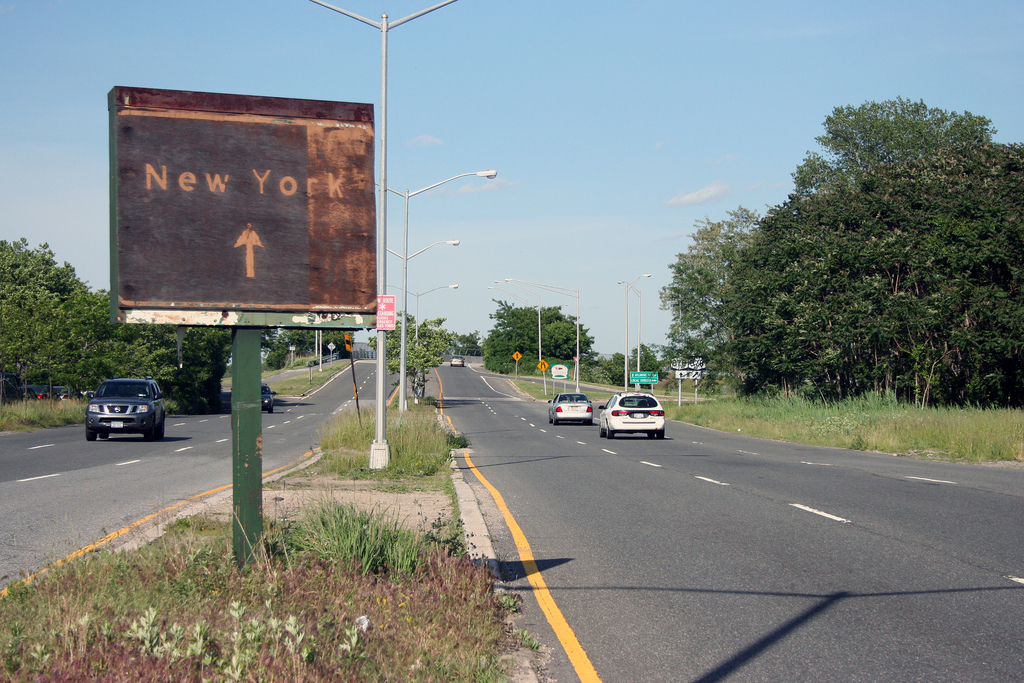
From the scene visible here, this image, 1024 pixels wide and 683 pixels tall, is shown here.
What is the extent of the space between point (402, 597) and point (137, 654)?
5.57 ft

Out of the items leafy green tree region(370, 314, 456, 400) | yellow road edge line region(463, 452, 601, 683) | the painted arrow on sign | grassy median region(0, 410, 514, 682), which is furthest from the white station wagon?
leafy green tree region(370, 314, 456, 400)

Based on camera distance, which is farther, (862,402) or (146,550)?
(862,402)

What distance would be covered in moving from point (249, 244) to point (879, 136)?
69735 millimetres

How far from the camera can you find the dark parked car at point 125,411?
2600cm

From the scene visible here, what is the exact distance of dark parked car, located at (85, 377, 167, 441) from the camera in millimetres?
26000

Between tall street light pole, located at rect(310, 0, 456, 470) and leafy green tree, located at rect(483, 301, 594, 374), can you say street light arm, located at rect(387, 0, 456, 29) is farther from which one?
leafy green tree, located at rect(483, 301, 594, 374)

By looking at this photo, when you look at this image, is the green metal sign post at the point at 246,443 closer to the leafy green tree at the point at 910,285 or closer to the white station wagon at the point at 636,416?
the white station wagon at the point at 636,416

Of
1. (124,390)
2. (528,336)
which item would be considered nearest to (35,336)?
(124,390)

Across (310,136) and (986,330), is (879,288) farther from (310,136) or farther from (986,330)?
(310,136)

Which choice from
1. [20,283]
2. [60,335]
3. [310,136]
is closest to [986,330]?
[310,136]

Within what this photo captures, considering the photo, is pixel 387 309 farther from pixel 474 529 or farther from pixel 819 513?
pixel 819 513

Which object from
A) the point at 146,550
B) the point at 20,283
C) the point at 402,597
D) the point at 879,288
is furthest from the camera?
the point at 20,283

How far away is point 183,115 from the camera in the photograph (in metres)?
6.19

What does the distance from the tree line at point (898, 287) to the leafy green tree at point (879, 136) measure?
22415 millimetres
